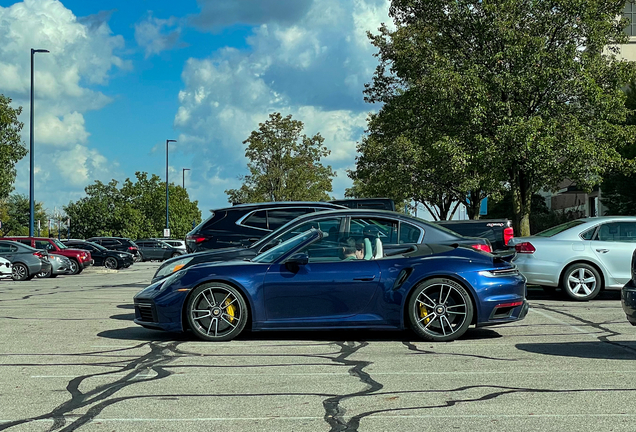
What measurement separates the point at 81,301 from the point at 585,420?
11898 millimetres

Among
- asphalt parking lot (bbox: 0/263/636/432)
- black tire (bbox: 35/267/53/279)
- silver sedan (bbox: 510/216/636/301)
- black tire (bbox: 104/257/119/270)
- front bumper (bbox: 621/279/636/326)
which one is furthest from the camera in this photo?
black tire (bbox: 104/257/119/270)

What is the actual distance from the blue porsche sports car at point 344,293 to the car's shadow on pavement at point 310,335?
368mm

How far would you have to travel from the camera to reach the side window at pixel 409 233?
9.87m

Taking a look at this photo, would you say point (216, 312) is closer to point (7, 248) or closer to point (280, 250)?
point (280, 250)

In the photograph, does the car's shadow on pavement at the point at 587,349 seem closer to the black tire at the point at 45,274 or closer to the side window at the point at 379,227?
the side window at the point at 379,227

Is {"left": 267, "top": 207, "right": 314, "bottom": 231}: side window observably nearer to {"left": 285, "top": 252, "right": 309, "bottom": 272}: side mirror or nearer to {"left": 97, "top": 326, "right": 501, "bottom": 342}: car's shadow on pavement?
{"left": 97, "top": 326, "right": 501, "bottom": 342}: car's shadow on pavement

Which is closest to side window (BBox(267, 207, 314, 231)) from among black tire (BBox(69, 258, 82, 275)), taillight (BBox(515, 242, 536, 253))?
taillight (BBox(515, 242, 536, 253))

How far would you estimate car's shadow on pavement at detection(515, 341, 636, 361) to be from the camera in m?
7.84

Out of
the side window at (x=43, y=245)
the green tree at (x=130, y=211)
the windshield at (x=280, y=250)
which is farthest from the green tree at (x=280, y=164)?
the windshield at (x=280, y=250)

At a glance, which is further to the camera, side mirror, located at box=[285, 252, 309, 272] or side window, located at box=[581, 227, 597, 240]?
side window, located at box=[581, 227, 597, 240]

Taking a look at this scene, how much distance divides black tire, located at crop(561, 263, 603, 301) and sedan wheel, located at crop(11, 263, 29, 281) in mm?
18692

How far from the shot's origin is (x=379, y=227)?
385 inches

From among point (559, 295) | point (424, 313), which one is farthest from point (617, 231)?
point (424, 313)

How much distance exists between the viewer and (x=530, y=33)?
27.5 m
